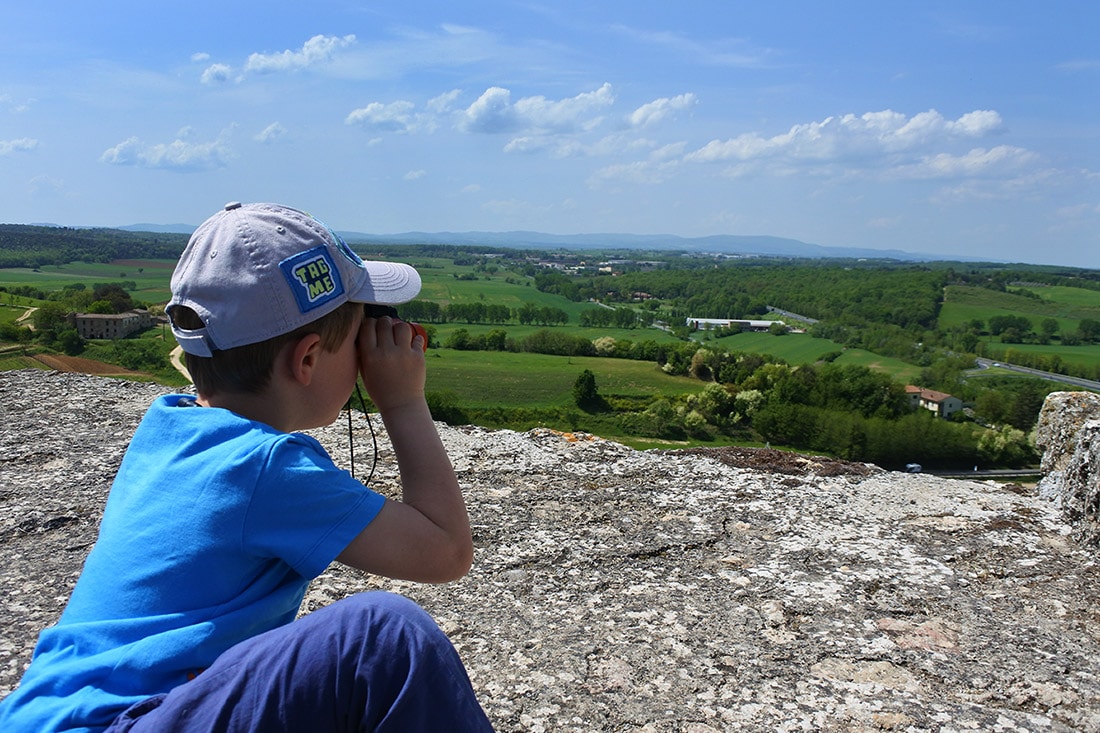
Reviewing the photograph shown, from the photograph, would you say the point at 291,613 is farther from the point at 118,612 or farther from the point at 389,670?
the point at 389,670

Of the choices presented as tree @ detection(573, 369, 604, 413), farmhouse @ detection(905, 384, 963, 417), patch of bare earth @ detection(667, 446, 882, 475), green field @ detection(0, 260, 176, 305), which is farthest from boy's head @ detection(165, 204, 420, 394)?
farmhouse @ detection(905, 384, 963, 417)

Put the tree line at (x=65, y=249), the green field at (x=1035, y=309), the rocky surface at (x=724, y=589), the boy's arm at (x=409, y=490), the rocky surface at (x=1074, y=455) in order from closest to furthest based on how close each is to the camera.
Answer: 1. the boy's arm at (x=409, y=490)
2. the rocky surface at (x=724, y=589)
3. the rocky surface at (x=1074, y=455)
4. the tree line at (x=65, y=249)
5. the green field at (x=1035, y=309)

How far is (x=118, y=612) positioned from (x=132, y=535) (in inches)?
5.3

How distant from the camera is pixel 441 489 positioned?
5.07 feet

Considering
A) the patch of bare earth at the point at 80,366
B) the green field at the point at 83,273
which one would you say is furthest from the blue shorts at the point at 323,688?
the green field at the point at 83,273

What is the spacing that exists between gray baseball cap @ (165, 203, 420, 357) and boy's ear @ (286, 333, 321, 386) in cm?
5

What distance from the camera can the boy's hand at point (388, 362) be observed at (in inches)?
64.5

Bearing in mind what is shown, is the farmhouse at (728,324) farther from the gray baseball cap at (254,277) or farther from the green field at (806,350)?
the gray baseball cap at (254,277)

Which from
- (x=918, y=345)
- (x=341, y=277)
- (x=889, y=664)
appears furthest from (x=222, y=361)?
(x=918, y=345)

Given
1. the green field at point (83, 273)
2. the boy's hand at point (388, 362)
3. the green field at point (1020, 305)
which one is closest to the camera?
the boy's hand at point (388, 362)

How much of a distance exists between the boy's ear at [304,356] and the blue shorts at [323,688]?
1.76ft

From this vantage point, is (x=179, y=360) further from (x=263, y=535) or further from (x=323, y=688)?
(x=323, y=688)

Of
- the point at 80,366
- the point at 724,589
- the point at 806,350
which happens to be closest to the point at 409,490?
the point at 724,589

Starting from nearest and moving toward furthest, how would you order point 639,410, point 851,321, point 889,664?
1. point 889,664
2. point 639,410
3. point 851,321
